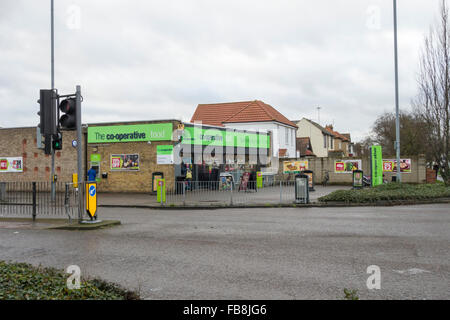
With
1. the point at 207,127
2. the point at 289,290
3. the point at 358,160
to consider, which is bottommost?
the point at 289,290

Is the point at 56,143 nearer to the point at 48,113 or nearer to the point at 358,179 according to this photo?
the point at 48,113

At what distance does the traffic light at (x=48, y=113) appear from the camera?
38.9 feet

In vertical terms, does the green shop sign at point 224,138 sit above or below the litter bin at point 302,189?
above

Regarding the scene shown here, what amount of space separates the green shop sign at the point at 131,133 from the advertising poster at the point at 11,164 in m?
6.40

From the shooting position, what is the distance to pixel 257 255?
7.69 meters

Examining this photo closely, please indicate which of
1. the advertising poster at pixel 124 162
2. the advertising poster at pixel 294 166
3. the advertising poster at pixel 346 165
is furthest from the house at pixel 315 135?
the advertising poster at pixel 124 162

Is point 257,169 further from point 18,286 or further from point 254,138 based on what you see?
point 18,286

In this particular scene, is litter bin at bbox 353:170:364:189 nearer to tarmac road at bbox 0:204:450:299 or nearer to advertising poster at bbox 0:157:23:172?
tarmac road at bbox 0:204:450:299

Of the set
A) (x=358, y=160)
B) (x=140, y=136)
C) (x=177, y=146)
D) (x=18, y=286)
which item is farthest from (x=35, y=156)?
(x=18, y=286)

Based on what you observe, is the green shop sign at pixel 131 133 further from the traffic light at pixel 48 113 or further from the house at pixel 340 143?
the house at pixel 340 143

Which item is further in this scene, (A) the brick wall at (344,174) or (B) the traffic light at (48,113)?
(A) the brick wall at (344,174)

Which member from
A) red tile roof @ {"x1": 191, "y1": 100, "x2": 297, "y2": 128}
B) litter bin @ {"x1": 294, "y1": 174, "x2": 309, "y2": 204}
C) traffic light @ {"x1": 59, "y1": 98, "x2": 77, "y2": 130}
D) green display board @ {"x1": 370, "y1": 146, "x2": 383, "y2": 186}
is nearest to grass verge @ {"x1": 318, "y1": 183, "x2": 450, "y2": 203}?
litter bin @ {"x1": 294, "y1": 174, "x2": 309, "y2": 204}
